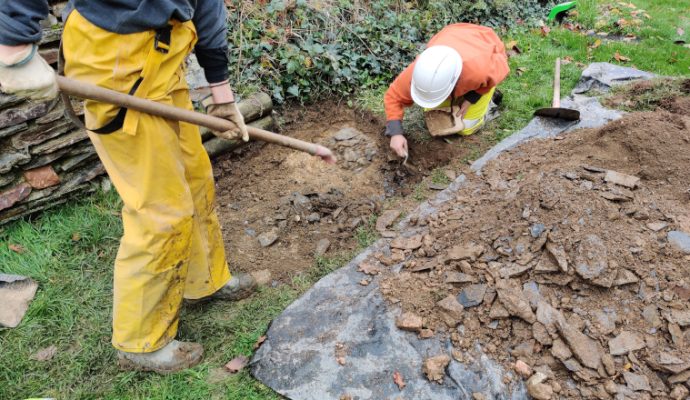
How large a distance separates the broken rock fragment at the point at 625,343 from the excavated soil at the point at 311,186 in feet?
4.96

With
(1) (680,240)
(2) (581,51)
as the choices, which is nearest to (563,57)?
(2) (581,51)

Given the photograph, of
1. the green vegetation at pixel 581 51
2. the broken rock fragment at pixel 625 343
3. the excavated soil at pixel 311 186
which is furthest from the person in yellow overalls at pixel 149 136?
the green vegetation at pixel 581 51

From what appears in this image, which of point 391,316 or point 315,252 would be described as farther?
point 315,252

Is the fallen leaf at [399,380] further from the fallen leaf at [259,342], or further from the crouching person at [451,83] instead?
the crouching person at [451,83]

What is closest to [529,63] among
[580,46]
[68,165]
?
[580,46]

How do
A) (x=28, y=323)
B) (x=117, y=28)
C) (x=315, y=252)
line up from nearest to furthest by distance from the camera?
(x=117, y=28)
(x=28, y=323)
(x=315, y=252)

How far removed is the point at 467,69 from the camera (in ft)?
11.9

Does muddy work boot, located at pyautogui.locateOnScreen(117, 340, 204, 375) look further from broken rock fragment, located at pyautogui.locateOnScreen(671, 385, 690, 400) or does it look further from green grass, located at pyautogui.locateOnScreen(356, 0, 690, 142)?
green grass, located at pyautogui.locateOnScreen(356, 0, 690, 142)

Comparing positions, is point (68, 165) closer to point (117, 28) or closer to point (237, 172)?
point (237, 172)

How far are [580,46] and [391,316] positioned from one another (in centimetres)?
462

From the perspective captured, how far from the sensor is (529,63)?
5.25 meters

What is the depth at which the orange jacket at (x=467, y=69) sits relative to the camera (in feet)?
12.0

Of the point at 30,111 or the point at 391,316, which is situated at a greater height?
A: the point at 30,111

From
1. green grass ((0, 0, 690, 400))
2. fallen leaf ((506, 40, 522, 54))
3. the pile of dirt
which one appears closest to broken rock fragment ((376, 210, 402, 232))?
green grass ((0, 0, 690, 400))
